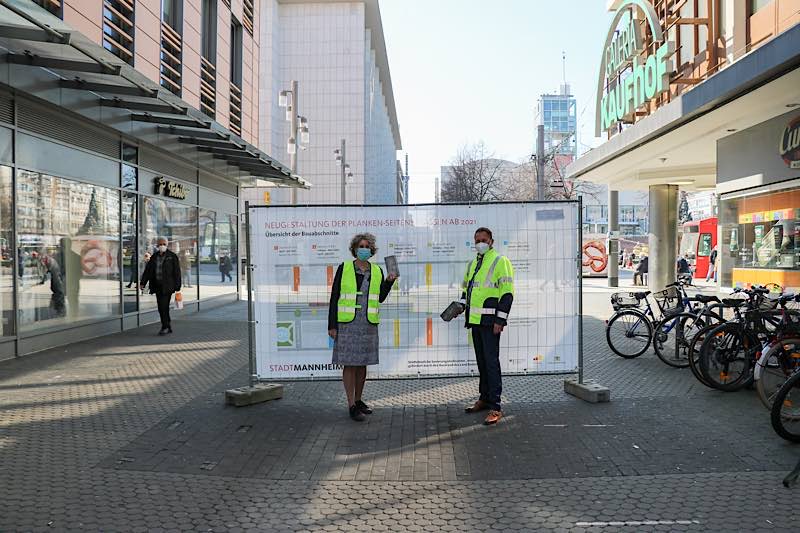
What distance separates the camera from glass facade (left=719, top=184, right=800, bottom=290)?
453 inches

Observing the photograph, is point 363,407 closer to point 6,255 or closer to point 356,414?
point 356,414

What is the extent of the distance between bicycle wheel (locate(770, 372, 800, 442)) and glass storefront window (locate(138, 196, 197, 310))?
39.1ft

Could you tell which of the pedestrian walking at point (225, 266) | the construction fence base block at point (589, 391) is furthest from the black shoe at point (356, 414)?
the pedestrian walking at point (225, 266)

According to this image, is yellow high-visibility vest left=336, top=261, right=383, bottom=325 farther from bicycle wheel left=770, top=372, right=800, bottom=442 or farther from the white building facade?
the white building facade

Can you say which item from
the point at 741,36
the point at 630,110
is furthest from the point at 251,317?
the point at 630,110

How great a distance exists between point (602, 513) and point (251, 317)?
3850mm

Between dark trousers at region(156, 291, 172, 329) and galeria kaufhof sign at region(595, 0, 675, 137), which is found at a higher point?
galeria kaufhof sign at region(595, 0, 675, 137)

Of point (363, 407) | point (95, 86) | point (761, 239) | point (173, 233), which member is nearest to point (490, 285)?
point (363, 407)

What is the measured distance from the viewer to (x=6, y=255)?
946 cm

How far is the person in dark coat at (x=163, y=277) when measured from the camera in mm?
12242

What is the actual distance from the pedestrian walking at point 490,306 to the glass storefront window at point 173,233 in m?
9.75

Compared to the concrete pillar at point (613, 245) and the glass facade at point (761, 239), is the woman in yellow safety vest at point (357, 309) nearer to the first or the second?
the glass facade at point (761, 239)

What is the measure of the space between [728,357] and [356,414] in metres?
3.93

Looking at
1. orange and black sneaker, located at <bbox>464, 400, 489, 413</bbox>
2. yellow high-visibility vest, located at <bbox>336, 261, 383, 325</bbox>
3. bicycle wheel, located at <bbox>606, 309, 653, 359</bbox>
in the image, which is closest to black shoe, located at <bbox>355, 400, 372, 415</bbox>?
yellow high-visibility vest, located at <bbox>336, 261, 383, 325</bbox>
